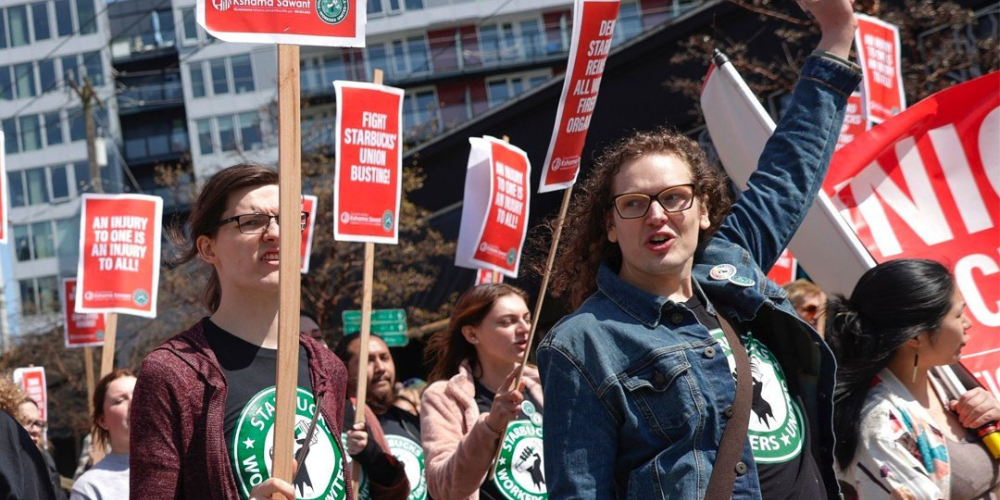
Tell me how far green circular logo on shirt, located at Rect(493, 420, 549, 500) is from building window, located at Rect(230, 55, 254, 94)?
183ft

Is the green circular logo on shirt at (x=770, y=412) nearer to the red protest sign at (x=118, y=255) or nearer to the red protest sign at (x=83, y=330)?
the red protest sign at (x=118, y=255)

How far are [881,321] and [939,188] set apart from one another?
3.26ft

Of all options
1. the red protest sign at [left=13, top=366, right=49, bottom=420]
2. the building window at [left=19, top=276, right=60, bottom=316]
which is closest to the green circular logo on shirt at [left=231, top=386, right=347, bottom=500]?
the red protest sign at [left=13, top=366, right=49, bottom=420]

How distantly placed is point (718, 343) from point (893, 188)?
205 cm

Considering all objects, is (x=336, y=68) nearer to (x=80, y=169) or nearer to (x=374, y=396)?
(x=80, y=169)

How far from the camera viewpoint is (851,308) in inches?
153

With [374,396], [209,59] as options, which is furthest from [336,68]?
[374,396]

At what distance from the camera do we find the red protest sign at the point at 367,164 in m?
6.61

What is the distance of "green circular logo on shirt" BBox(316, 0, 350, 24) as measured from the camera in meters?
3.11

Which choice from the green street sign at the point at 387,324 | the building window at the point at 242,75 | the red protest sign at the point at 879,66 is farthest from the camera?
the building window at the point at 242,75

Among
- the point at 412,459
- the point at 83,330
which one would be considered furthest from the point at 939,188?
the point at 83,330

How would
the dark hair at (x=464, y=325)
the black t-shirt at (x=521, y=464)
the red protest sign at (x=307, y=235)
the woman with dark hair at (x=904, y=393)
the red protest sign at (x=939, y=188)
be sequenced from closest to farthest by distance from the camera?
the woman with dark hair at (x=904, y=393) < the red protest sign at (x=939, y=188) < the black t-shirt at (x=521, y=464) < the dark hair at (x=464, y=325) < the red protest sign at (x=307, y=235)

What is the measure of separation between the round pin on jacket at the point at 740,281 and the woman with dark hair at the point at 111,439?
9.81 feet

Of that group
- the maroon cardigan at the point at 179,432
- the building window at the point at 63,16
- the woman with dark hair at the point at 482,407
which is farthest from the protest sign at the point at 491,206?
the building window at the point at 63,16
